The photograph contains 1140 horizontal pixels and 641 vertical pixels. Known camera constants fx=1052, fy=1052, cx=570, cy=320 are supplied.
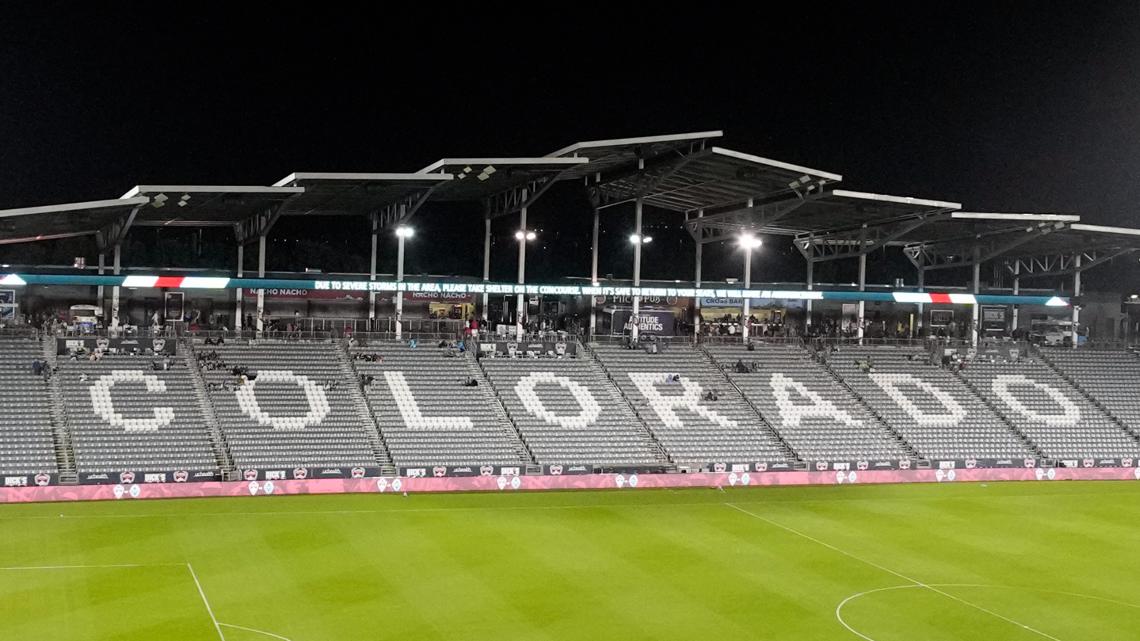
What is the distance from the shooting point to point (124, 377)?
133 ft

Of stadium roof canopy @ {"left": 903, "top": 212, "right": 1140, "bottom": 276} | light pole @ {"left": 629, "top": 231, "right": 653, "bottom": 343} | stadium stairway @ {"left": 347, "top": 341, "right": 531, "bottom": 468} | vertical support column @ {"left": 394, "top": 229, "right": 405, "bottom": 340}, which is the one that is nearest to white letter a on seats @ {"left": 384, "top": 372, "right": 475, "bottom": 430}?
stadium stairway @ {"left": 347, "top": 341, "right": 531, "bottom": 468}

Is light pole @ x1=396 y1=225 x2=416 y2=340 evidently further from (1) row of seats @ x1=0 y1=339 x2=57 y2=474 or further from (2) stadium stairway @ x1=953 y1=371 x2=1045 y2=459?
(2) stadium stairway @ x1=953 y1=371 x2=1045 y2=459

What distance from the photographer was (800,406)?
159 feet

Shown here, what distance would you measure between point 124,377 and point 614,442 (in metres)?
19.4

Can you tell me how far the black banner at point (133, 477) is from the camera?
113ft

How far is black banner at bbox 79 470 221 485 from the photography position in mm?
34562

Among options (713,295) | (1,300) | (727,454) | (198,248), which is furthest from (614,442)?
(198,248)

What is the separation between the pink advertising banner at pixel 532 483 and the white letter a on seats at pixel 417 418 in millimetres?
3895

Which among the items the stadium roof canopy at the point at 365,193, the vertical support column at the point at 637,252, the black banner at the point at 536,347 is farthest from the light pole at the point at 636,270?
the stadium roof canopy at the point at 365,193

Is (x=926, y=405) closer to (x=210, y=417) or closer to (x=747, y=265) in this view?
(x=747, y=265)

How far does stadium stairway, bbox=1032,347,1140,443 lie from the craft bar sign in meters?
44.2

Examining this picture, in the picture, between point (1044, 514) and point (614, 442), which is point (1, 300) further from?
point (1044, 514)

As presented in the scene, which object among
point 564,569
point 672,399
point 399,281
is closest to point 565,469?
point 672,399

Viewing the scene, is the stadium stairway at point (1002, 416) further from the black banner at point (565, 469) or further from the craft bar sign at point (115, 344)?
the craft bar sign at point (115, 344)
